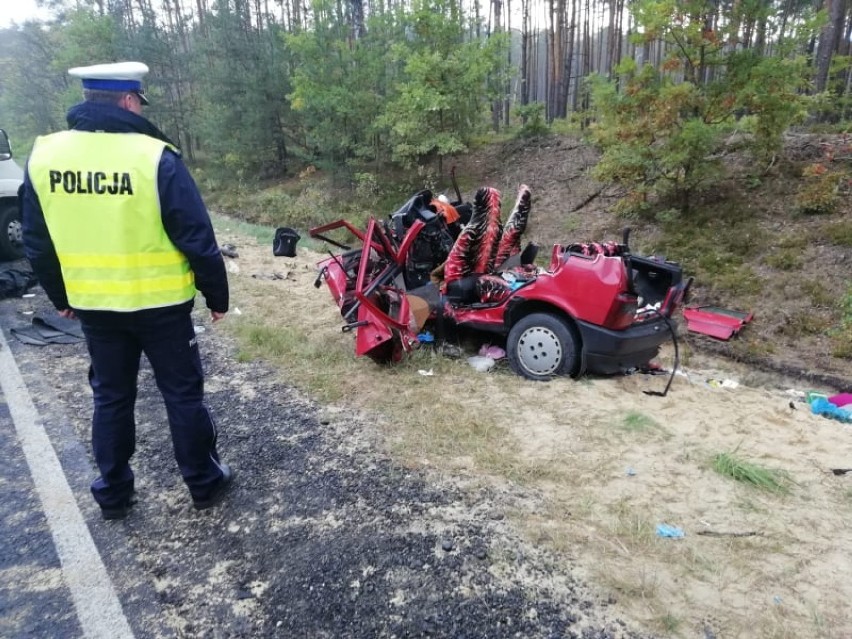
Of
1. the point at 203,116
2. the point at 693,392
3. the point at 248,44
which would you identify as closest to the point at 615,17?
the point at 248,44

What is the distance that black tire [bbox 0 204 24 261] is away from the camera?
328 inches

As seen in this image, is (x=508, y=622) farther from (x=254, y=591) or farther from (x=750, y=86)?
(x=750, y=86)

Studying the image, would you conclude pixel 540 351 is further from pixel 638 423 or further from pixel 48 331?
pixel 48 331

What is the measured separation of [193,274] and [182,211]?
36 cm

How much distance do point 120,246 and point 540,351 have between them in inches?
142

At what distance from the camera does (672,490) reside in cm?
317

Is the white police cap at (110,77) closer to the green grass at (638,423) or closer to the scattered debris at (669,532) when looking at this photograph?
the scattered debris at (669,532)

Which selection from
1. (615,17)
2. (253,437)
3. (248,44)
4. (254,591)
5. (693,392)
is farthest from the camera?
(615,17)

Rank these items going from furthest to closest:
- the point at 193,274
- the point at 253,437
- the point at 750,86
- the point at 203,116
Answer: the point at 203,116
the point at 750,86
the point at 253,437
the point at 193,274

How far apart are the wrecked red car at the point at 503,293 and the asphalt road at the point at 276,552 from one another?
1.78m

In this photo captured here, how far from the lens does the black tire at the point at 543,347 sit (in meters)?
4.95

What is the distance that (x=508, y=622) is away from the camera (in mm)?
2234

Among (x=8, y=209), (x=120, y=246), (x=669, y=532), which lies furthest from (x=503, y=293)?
(x=8, y=209)

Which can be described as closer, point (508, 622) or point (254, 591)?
point (508, 622)
